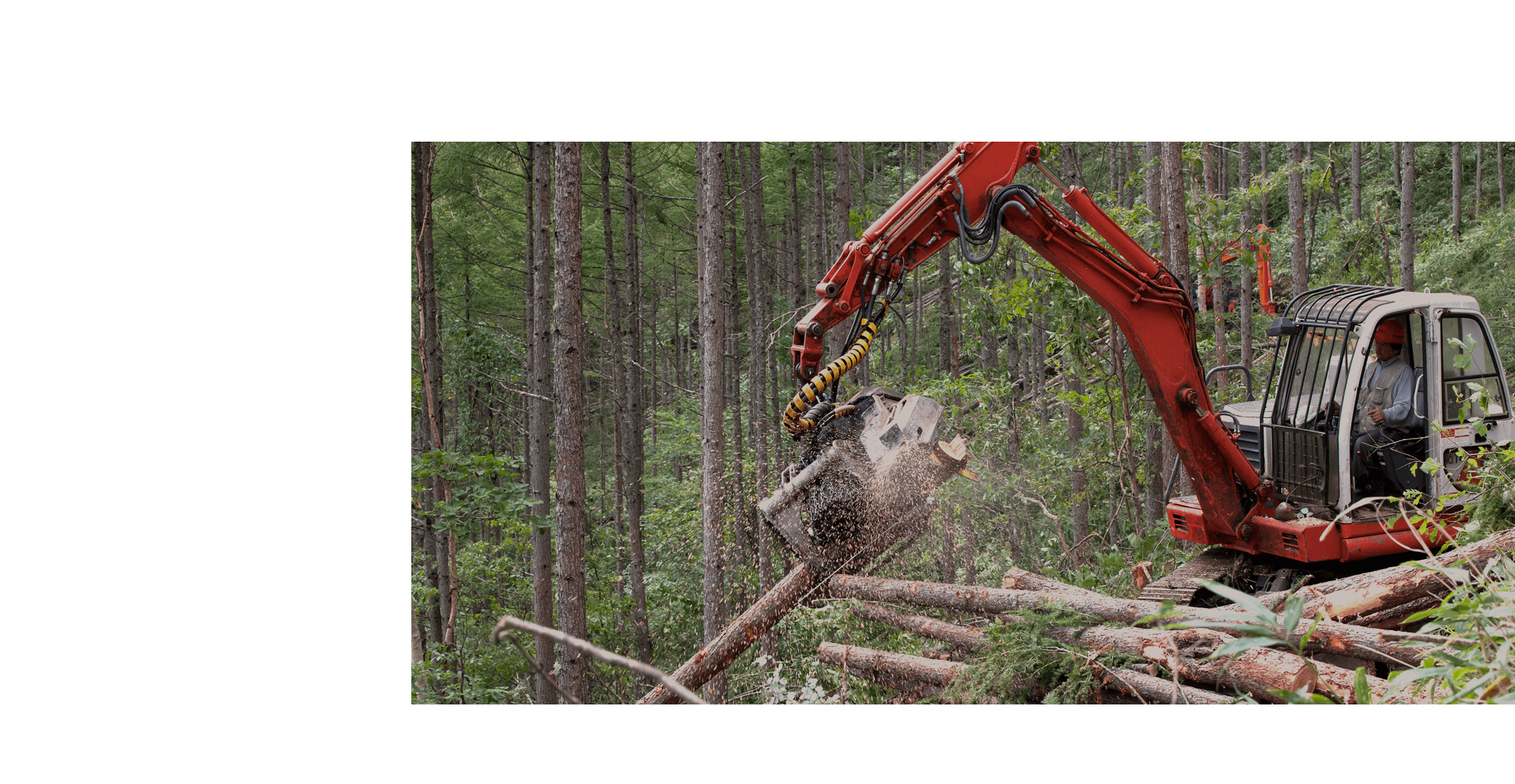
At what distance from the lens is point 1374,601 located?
5391mm

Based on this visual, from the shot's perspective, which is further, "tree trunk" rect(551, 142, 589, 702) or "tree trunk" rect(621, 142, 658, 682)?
"tree trunk" rect(621, 142, 658, 682)

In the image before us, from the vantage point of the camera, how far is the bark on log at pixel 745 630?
714cm

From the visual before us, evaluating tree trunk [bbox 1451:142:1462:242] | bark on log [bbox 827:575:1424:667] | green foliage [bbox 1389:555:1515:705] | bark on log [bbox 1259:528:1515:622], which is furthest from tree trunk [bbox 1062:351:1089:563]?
tree trunk [bbox 1451:142:1462:242]

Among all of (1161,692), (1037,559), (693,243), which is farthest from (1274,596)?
(693,243)

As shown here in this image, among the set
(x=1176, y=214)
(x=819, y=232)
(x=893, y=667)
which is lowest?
(x=893, y=667)

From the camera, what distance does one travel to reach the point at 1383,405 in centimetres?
680

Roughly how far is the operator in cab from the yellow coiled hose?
374cm

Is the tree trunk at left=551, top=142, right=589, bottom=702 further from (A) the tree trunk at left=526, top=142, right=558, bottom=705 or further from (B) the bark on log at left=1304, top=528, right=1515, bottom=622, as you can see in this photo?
(B) the bark on log at left=1304, top=528, right=1515, bottom=622

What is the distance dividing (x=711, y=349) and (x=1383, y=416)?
6299mm

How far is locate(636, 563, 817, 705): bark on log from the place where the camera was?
23.4 feet

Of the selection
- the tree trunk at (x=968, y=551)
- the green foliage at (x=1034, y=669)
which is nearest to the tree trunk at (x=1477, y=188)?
the tree trunk at (x=968, y=551)

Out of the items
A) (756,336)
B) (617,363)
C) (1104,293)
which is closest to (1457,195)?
(756,336)

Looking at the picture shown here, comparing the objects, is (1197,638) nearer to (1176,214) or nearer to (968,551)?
(1176,214)

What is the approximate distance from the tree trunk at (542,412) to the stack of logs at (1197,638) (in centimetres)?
359
